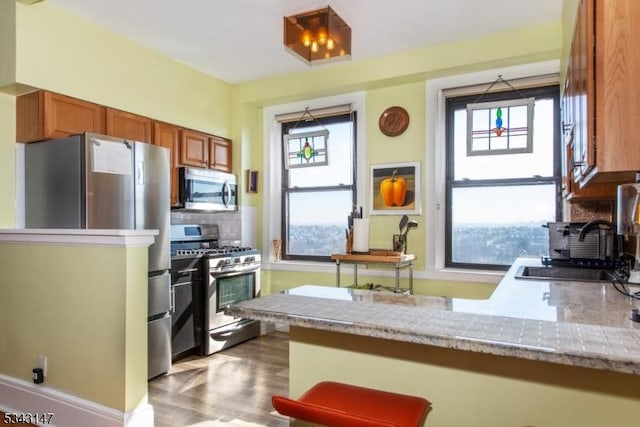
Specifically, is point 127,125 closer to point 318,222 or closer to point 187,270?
point 187,270

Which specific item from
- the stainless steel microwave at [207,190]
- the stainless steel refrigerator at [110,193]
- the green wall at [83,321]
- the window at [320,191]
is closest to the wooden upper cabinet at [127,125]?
the stainless steel refrigerator at [110,193]

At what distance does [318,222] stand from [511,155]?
1.95 metres

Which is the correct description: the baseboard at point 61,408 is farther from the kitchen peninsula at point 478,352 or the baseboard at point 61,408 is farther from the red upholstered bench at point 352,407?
the red upholstered bench at point 352,407

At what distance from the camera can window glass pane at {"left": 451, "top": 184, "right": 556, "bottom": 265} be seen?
342 cm

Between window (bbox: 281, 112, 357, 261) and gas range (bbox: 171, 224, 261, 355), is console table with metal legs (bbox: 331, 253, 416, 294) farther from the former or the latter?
gas range (bbox: 171, 224, 261, 355)

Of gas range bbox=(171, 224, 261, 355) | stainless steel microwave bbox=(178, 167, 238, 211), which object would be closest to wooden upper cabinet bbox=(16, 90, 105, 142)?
stainless steel microwave bbox=(178, 167, 238, 211)

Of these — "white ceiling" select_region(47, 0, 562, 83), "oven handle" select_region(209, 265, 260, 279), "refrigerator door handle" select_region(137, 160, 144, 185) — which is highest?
"white ceiling" select_region(47, 0, 562, 83)

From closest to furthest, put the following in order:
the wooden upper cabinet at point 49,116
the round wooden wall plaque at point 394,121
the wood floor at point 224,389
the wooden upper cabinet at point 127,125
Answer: the wood floor at point 224,389 < the wooden upper cabinet at point 49,116 < the wooden upper cabinet at point 127,125 < the round wooden wall plaque at point 394,121

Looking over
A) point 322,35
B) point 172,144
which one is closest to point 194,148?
point 172,144

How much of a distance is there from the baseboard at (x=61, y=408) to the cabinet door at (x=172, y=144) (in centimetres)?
177

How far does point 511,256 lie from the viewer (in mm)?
3498

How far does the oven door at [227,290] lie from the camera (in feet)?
12.0

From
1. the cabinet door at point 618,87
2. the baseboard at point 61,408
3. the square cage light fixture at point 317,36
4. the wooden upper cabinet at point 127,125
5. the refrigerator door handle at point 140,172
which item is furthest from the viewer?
the wooden upper cabinet at point 127,125

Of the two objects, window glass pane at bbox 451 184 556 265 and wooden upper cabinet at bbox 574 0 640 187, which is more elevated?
wooden upper cabinet at bbox 574 0 640 187
